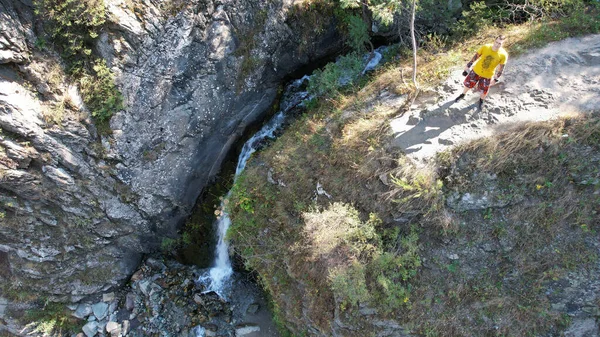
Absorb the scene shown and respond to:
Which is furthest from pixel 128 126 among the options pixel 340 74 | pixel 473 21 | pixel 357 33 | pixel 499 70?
pixel 473 21

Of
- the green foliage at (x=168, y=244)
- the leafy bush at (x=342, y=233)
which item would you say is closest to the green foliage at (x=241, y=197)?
the leafy bush at (x=342, y=233)

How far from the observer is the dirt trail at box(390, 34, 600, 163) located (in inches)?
300

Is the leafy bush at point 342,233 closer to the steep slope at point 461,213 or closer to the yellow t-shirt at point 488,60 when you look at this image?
the steep slope at point 461,213

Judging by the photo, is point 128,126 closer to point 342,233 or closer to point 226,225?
point 226,225

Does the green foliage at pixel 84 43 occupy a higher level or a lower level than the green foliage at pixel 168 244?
higher

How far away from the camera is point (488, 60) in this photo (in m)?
7.10

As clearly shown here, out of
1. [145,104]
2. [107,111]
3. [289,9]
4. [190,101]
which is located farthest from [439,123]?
[107,111]

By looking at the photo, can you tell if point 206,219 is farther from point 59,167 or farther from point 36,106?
point 36,106

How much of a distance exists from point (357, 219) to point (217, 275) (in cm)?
596

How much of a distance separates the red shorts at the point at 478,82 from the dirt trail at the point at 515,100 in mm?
550

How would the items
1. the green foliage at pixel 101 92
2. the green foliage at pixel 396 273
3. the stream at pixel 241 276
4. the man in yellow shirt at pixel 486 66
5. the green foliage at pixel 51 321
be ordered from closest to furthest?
the man in yellow shirt at pixel 486 66, the green foliage at pixel 396 273, the green foliage at pixel 101 92, the stream at pixel 241 276, the green foliage at pixel 51 321

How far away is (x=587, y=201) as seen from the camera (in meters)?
7.05

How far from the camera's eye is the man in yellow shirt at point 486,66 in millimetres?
6934

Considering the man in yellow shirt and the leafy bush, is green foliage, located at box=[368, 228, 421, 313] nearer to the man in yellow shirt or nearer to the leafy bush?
the leafy bush
